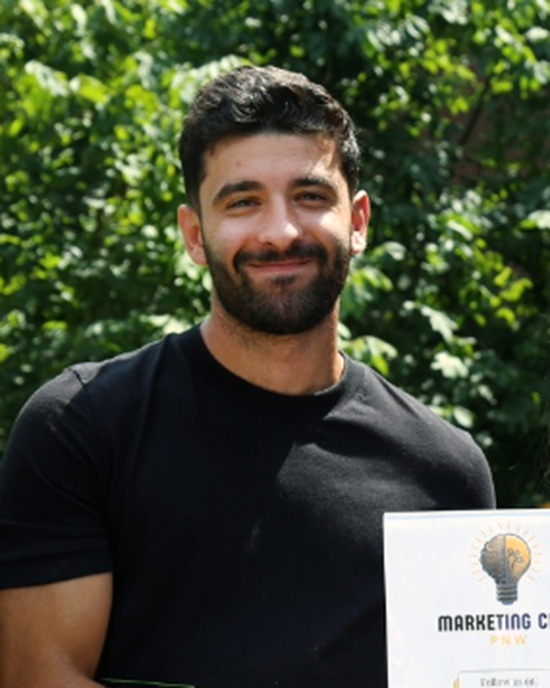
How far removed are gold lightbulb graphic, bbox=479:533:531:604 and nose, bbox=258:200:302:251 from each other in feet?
2.32

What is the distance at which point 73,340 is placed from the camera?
5.52 metres

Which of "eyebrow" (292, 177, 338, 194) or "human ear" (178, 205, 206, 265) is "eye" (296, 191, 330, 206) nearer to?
"eyebrow" (292, 177, 338, 194)

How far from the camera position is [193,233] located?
116 inches


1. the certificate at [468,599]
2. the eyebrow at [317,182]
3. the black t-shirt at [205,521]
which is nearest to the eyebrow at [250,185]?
the eyebrow at [317,182]

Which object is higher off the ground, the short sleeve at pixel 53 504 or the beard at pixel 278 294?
the beard at pixel 278 294

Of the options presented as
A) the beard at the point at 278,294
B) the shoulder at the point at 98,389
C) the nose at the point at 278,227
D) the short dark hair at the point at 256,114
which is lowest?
the shoulder at the point at 98,389

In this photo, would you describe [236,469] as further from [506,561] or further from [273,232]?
[506,561]

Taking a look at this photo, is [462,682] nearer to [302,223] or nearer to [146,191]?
[302,223]

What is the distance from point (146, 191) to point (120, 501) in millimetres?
3033

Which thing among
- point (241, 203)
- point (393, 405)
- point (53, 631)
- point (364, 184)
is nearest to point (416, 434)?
point (393, 405)

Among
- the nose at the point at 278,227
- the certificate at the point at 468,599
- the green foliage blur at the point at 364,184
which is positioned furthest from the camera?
the green foliage blur at the point at 364,184

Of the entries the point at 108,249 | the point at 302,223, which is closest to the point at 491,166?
the point at 108,249

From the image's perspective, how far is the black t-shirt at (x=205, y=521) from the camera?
2.60m

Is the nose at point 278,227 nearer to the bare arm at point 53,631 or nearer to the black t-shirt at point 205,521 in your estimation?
the black t-shirt at point 205,521
